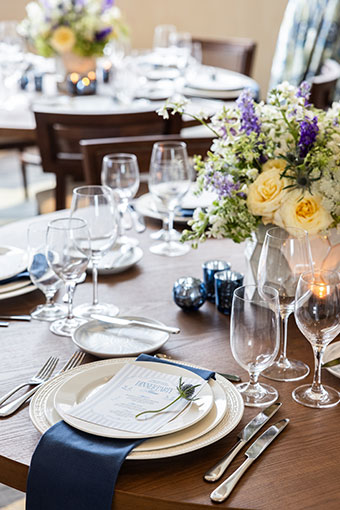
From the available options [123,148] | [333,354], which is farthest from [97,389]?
[123,148]

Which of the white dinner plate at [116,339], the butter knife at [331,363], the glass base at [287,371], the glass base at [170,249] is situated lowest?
the glass base at [170,249]

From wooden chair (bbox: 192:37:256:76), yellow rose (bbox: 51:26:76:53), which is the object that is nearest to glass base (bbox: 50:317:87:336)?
yellow rose (bbox: 51:26:76:53)

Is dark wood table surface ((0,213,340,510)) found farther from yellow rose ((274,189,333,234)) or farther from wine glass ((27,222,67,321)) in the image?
yellow rose ((274,189,333,234))

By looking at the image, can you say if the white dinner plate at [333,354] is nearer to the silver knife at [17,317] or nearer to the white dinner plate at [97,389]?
the white dinner plate at [97,389]

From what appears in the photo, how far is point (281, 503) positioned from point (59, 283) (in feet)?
2.28

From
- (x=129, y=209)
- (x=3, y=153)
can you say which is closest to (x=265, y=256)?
(x=129, y=209)

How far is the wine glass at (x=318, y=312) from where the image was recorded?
3.38ft

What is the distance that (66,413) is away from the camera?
0.95m

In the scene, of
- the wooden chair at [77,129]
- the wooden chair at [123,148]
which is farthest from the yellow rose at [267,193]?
the wooden chair at [77,129]

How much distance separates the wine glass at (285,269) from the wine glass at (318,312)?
0.23 feet

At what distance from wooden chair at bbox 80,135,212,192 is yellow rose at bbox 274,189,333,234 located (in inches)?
38.7

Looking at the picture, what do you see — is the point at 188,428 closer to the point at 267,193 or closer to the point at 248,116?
the point at 267,193

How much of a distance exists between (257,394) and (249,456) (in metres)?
0.17

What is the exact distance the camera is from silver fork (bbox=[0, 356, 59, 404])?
1.05 metres
